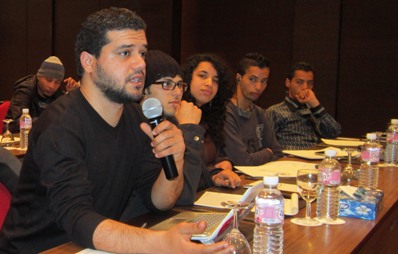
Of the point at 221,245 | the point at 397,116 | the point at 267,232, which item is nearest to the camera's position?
the point at 221,245

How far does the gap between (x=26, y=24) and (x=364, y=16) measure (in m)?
5.21

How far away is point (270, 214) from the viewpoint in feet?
4.00

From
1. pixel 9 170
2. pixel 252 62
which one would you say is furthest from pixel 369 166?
pixel 9 170

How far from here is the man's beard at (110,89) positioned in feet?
5.25

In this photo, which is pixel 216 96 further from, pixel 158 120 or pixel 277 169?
pixel 158 120

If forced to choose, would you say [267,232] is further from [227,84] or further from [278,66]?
[278,66]

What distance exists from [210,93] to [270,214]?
1.58 metres

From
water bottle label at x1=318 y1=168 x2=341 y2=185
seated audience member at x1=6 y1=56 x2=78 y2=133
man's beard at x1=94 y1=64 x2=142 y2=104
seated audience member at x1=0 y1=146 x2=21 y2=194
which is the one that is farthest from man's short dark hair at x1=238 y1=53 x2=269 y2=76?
seated audience member at x1=0 y1=146 x2=21 y2=194

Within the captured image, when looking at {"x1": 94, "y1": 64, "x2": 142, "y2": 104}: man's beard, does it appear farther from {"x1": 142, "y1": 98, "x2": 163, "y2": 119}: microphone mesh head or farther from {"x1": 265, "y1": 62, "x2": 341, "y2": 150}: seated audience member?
{"x1": 265, "y1": 62, "x2": 341, "y2": 150}: seated audience member

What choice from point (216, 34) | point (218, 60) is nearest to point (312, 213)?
point (218, 60)

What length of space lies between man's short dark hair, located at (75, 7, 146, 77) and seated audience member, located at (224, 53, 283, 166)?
5.19 ft

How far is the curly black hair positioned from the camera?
9.16 feet

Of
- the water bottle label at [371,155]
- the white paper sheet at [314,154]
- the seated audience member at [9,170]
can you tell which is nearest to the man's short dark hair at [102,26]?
the seated audience member at [9,170]

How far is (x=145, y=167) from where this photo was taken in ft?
6.06
